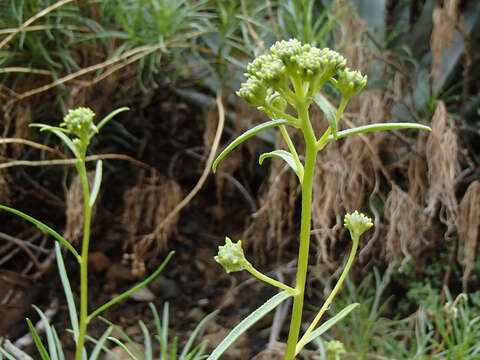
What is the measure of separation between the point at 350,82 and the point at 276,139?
0.76 metres

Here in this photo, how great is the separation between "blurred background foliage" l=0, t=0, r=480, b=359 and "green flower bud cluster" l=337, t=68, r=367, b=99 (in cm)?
67

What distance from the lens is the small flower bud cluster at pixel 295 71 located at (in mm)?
498

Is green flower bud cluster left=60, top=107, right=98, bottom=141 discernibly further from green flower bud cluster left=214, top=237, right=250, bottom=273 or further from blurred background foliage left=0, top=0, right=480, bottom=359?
blurred background foliage left=0, top=0, right=480, bottom=359

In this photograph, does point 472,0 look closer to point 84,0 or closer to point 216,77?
point 216,77

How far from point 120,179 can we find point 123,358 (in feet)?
2.05

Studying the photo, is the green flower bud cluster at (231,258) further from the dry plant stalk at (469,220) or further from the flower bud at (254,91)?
the dry plant stalk at (469,220)

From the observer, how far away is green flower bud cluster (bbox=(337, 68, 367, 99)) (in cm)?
53

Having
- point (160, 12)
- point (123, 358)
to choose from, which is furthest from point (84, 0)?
point (123, 358)

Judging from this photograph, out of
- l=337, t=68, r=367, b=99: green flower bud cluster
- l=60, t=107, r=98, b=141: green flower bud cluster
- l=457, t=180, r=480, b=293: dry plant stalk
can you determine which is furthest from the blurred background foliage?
l=337, t=68, r=367, b=99: green flower bud cluster

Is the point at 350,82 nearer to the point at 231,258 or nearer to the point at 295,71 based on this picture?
the point at 295,71

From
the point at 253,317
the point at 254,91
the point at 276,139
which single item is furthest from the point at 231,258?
the point at 276,139

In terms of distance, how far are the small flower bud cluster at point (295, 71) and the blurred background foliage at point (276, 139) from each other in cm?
68

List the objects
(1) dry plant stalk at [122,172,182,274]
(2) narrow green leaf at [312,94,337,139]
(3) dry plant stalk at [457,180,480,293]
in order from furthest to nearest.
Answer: (1) dry plant stalk at [122,172,182,274] → (3) dry plant stalk at [457,180,480,293] → (2) narrow green leaf at [312,94,337,139]

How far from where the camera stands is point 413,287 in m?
1.30
